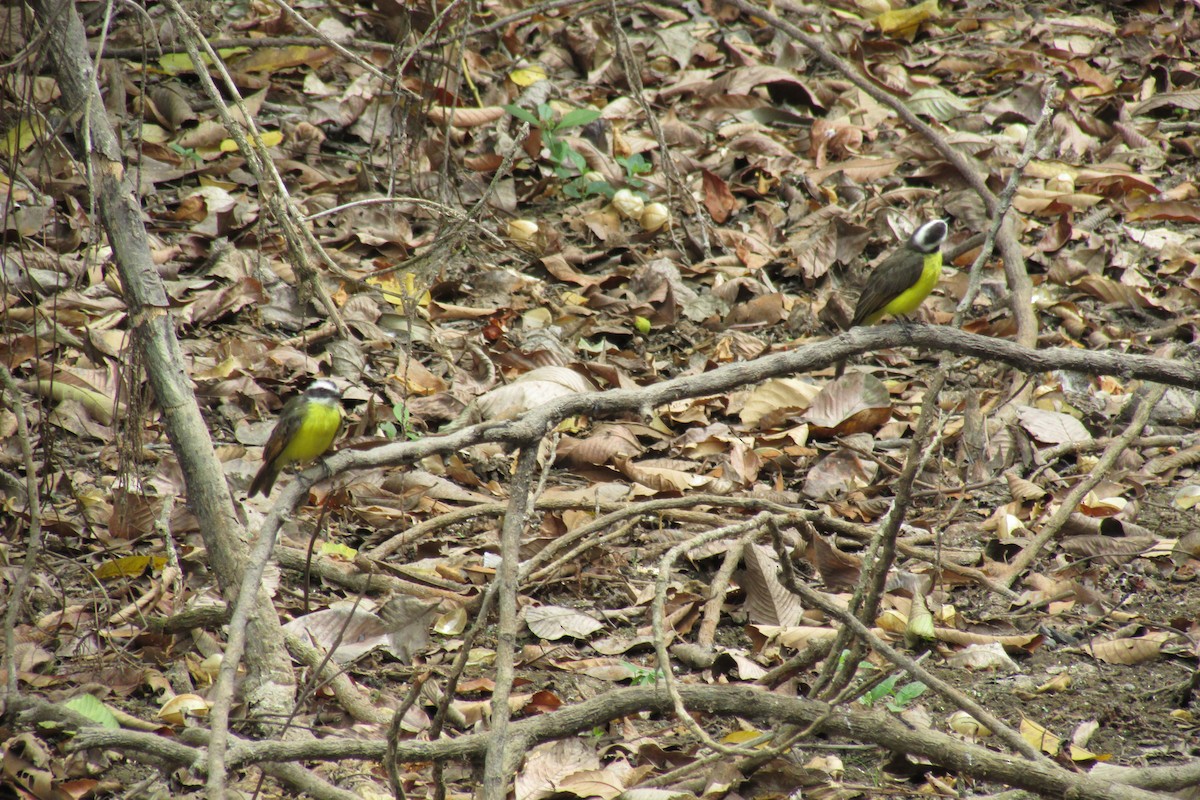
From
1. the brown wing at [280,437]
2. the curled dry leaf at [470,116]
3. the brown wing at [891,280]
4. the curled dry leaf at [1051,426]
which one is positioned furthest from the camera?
the curled dry leaf at [470,116]

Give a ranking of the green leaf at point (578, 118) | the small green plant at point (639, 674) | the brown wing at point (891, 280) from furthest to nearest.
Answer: the green leaf at point (578, 118) → the brown wing at point (891, 280) → the small green plant at point (639, 674)

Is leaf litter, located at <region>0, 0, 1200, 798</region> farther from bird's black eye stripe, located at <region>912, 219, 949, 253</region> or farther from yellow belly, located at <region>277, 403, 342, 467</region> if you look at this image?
bird's black eye stripe, located at <region>912, 219, 949, 253</region>

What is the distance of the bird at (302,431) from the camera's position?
4.50m

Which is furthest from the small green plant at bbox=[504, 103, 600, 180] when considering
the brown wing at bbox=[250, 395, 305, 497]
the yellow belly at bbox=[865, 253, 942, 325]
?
the brown wing at bbox=[250, 395, 305, 497]

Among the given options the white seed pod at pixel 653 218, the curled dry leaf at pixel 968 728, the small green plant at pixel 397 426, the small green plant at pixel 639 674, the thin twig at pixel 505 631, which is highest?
the thin twig at pixel 505 631

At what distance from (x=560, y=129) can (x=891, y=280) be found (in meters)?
3.35

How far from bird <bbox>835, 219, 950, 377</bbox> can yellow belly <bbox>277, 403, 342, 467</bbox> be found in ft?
8.60

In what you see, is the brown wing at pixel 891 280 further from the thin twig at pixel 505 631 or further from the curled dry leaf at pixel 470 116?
the curled dry leaf at pixel 470 116

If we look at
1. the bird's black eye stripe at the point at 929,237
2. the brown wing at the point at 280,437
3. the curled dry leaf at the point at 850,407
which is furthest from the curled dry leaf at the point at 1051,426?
the brown wing at the point at 280,437

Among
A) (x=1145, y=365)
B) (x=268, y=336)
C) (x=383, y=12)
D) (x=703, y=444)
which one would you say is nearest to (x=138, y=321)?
(x=268, y=336)

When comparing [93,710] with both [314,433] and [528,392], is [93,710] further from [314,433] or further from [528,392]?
[528,392]

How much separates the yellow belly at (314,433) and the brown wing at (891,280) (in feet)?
9.25

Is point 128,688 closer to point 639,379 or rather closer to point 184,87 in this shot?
point 639,379

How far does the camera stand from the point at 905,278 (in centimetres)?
547
